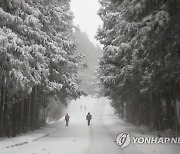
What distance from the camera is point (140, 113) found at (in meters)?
38.8

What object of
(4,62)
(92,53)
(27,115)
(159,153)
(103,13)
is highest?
(92,53)

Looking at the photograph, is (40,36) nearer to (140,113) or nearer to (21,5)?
(21,5)

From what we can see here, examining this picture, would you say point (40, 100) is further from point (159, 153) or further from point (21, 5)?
point (159, 153)

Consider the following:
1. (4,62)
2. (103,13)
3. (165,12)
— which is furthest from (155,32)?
(103,13)

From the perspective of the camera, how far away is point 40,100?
35.4 metres

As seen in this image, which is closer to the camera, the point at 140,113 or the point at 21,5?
the point at 21,5

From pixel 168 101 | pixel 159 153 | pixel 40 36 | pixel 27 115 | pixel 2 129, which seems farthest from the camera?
pixel 27 115

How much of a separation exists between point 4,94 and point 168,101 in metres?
11.5

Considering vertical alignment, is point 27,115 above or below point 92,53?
below

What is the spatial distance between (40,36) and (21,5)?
2954mm

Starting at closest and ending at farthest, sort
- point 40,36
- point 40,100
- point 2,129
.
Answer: point 40,36 < point 2,129 < point 40,100

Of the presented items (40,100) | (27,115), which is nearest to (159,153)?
(27,115)

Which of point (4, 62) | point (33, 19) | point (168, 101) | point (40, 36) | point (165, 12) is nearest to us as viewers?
point (165, 12)

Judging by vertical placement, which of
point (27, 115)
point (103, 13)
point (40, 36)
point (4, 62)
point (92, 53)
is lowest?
point (27, 115)
